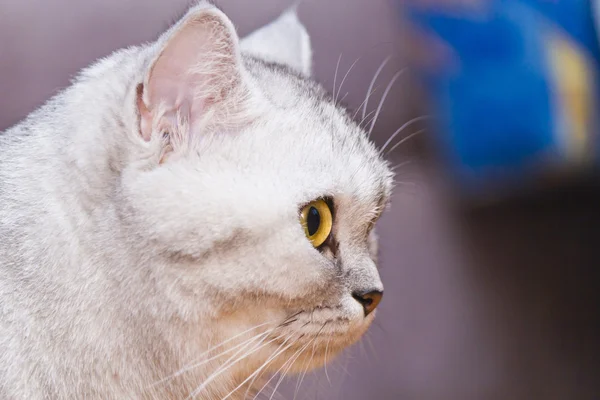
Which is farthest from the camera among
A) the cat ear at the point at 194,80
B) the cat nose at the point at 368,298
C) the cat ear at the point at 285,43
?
the cat ear at the point at 285,43

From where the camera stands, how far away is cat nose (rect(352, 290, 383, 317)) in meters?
0.68

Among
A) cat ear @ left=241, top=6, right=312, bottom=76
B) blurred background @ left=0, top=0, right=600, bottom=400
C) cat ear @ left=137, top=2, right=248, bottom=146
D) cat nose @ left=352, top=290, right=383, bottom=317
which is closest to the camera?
cat ear @ left=137, top=2, right=248, bottom=146

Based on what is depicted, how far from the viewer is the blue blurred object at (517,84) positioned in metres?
1.31

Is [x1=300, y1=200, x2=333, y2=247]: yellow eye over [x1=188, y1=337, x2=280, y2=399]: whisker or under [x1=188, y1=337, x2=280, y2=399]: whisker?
over

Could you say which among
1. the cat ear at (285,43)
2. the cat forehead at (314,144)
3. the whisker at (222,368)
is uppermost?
the cat ear at (285,43)

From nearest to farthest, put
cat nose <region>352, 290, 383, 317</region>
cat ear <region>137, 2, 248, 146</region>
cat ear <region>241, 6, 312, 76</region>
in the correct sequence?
cat ear <region>137, 2, 248, 146</region>, cat nose <region>352, 290, 383, 317</region>, cat ear <region>241, 6, 312, 76</region>

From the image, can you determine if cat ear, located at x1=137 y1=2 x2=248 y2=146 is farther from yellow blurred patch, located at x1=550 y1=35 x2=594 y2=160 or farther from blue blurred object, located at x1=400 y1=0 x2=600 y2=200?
yellow blurred patch, located at x1=550 y1=35 x2=594 y2=160

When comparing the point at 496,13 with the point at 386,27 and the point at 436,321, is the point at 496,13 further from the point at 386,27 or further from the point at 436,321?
the point at 436,321

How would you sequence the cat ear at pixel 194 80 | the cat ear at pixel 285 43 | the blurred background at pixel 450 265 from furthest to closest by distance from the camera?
1. the blurred background at pixel 450 265
2. the cat ear at pixel 285 43
3. the cat ear at pixel 194 80

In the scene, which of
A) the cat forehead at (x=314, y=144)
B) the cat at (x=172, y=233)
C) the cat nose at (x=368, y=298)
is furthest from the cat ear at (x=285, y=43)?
the cat nose at (x=368, y=298)

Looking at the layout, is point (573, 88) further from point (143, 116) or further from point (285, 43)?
point (143, 116)

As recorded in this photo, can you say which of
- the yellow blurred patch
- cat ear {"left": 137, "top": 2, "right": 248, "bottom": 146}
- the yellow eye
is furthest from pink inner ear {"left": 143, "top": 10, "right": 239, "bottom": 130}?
the yellow blurred patch

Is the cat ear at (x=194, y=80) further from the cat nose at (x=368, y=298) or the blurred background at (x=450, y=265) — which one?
the blurred background at (x=450, y=265)

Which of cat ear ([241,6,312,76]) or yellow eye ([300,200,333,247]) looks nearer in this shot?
yellow eye ([300,200,333,247])
